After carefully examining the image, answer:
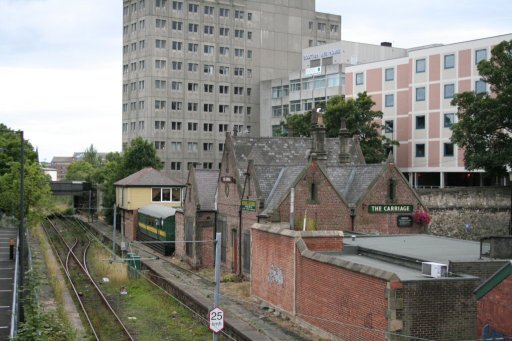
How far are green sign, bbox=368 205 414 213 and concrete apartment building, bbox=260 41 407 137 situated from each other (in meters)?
51.2

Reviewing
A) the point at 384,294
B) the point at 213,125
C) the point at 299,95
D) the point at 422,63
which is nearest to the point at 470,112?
the point at 422,63

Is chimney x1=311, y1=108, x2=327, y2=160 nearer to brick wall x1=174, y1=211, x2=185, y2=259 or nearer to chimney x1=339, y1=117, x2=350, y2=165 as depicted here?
chimney x1=339, y1=117, x2=350, y2=165

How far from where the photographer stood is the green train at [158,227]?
160ft

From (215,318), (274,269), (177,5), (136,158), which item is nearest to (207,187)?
(274,269)

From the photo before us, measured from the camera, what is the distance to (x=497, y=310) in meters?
18.6

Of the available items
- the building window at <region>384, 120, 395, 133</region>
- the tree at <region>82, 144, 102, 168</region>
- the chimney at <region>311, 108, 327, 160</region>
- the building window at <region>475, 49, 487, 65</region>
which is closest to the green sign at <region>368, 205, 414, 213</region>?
the chimney at <region>311, 108, 327, 160</region>

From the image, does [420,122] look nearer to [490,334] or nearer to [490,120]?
[490,120]

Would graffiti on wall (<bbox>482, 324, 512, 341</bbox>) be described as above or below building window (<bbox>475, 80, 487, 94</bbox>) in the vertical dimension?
below

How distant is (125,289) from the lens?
3494 centimetres

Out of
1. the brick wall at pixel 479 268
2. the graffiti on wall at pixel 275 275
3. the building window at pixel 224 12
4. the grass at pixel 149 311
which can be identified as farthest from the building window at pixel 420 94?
the brick wall at pixel 479 268

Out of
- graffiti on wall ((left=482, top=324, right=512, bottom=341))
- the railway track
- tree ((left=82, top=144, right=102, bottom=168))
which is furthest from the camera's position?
tree ((left=82, top=144, right=102, bottom=168))

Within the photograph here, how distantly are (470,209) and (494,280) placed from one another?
1454 inches

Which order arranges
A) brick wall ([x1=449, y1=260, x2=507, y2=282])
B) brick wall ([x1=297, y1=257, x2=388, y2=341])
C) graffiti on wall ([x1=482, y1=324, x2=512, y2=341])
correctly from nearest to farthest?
graffiti on wall ([x1=482, y1=324, x2=512, y2=341]) → brick wall ([x1=297, y1=257, x2=388, y2=341]) → brick wall ([x1=449, y1=260, x2=507, y2=282])

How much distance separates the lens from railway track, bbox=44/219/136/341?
25031mm
